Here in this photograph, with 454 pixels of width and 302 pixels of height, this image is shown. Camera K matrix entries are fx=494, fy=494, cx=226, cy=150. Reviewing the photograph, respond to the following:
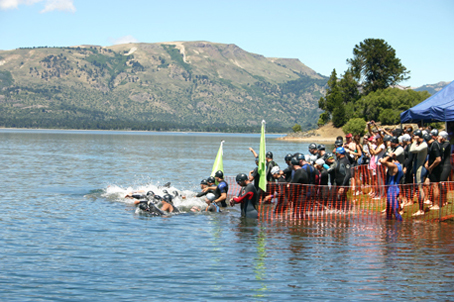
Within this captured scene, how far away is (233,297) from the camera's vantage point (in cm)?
912

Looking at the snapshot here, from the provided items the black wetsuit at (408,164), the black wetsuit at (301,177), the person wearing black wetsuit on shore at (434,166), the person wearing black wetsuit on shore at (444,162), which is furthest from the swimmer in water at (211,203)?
the person wearing black wetsuit on shore at (444,162)

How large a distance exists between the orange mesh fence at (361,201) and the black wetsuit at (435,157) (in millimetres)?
344

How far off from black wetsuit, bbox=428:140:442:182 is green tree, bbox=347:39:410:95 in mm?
100219

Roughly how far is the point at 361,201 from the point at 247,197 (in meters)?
5.03

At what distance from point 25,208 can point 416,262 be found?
47.0 feet

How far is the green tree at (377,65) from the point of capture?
360ft

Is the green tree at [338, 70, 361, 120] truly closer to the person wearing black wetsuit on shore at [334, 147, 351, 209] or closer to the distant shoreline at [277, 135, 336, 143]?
the distant shoreline at [277, 135, 336, 143]

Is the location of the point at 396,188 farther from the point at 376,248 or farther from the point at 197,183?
the point at 197,183

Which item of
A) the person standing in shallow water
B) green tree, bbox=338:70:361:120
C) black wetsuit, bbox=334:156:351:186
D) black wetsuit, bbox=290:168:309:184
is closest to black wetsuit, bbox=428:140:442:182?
the person standing in shallow water

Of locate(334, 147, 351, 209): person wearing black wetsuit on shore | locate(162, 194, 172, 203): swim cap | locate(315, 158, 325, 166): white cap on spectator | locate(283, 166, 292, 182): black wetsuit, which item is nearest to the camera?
locate(283, 166, 292, 182): black wetsuit

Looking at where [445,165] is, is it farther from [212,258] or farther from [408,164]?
[212,258]

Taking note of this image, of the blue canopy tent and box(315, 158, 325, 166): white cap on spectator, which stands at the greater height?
the blue canopy tent

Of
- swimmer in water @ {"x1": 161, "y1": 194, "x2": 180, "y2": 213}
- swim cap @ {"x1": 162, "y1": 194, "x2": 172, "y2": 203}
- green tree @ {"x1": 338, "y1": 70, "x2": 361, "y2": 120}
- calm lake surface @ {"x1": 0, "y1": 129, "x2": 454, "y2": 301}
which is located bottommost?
calm lake surface @ {"x1": 0, "y1": 129, "x2": 454, "y2": 301}

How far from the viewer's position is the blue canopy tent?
1742 cm
